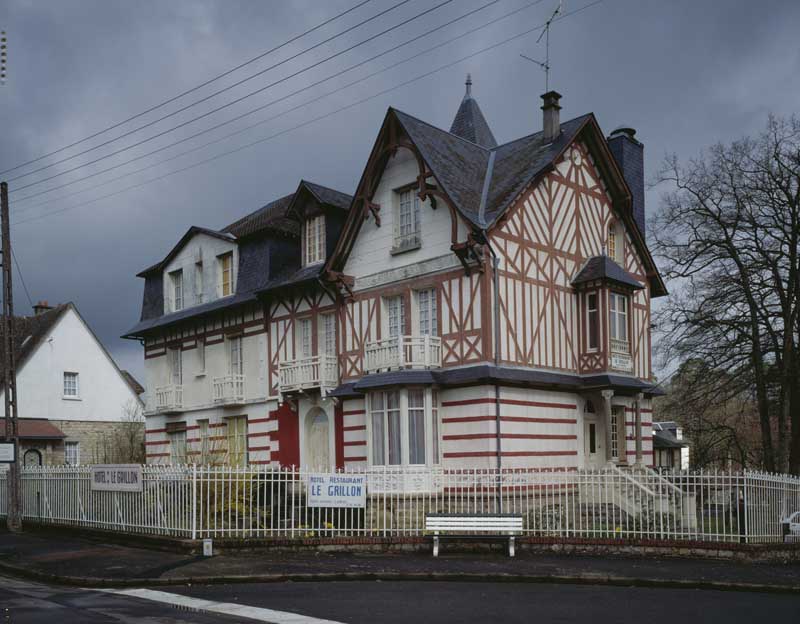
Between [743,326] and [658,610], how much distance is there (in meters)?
17.5

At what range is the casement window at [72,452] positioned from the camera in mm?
41719

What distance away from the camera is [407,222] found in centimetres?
2453

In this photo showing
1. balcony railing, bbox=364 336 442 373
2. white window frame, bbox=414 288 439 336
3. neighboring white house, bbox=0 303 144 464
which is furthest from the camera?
neighboring white house, bbox=0 303 144 464

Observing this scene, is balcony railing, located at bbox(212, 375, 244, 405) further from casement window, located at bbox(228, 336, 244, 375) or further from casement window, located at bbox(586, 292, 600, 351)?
casement window, located at bbox(586, 292, 600, 351)

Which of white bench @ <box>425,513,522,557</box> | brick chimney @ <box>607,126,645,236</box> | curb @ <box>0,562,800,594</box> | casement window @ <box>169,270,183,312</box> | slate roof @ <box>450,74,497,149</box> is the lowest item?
curb @ <box>0,562,800,594</box>

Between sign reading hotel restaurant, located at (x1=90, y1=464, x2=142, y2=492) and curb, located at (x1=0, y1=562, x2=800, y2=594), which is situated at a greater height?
sign reading hotel restaurant, located at (x1=90, y1=464, x2=142, y2=492)

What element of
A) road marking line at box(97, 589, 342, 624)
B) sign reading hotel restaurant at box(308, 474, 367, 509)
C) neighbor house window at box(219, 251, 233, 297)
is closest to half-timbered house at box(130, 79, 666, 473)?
neighbor house window at box(219, 251, 233, 297)

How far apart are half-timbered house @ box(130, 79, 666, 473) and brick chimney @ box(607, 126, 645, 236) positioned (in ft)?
0.31

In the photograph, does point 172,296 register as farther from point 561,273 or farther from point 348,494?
point 348,494

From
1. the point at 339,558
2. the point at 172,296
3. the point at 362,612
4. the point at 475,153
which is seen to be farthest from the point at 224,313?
the point at 362,612

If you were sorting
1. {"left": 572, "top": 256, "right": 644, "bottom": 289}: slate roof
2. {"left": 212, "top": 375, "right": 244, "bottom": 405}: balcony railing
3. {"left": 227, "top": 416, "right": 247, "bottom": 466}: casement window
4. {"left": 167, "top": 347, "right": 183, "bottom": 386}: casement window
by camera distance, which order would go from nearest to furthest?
1. {"left": 572, "top": 256, "right": 644, "bottom": 289}: slate roof
2. {"left": 227, "top": 416, "right": 247, "bottom": 466}: casement window
3. {"left": 212, "top": 375, "right": 244, "bottom": 405}: balcony railing
4. {"left": 167, "top": 347, "right": 183, "bottom": 386}: casement window

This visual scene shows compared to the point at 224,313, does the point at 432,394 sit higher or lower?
lower

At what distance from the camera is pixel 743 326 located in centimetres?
2719

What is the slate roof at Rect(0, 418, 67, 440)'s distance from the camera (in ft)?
129
